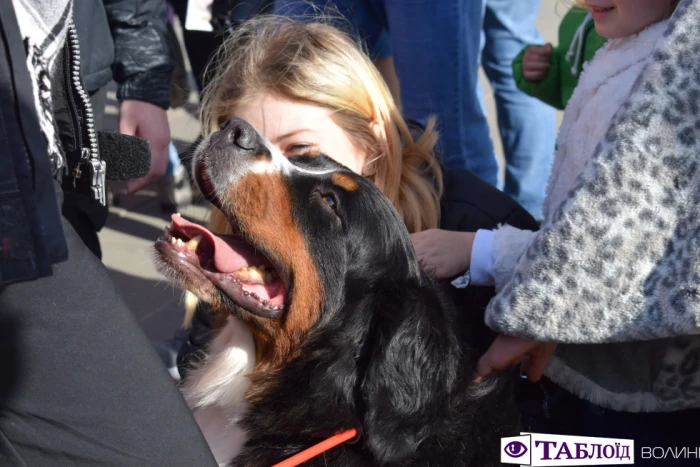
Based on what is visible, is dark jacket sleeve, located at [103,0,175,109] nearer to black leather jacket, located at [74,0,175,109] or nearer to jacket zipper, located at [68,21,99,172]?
black leather jacket, located at [74,0,175,109]

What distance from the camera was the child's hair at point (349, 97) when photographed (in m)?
2.82

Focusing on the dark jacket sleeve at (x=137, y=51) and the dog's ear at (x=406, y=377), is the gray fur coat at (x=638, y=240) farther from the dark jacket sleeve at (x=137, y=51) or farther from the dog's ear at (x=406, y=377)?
the dark jacket sleeve at (x=137, y=51)

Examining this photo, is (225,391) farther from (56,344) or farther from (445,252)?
(56,344)

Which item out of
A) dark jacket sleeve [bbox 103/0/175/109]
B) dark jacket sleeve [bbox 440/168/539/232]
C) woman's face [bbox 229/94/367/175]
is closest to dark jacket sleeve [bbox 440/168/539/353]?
dark jacket sleeve [bbox 440/168/539/232]

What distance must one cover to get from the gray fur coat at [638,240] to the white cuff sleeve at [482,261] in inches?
11.2

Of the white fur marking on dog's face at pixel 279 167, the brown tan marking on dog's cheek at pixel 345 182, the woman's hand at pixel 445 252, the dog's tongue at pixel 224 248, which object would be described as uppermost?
the white fur marking on dog's face at pixel 279 167

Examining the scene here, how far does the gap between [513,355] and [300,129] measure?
1219 millimetres

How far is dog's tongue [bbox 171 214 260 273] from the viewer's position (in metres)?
2.22

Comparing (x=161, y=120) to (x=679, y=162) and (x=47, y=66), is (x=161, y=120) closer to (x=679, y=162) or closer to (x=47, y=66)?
(x=47, y=66)

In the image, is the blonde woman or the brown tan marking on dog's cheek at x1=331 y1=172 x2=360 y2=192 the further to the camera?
the blonde woman

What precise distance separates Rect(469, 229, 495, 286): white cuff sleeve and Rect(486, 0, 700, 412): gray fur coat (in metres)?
0.29

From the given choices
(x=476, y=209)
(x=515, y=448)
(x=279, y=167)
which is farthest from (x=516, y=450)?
(x=279, y=167)

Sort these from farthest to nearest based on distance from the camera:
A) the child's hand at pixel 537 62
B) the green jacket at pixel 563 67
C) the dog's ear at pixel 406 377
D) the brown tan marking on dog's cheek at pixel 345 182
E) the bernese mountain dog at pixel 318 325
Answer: the child's hand at pixel 537 62 < the green jacket at pixel 563 67 < the brown tan marking on dog's cheek at pixel 345 182 < the bernese mountain dog at pixel 318 325 < the dog's ear at pixel 406 377

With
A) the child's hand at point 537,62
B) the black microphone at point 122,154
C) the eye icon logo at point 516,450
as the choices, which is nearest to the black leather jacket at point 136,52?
the black microphone at point 122,154
